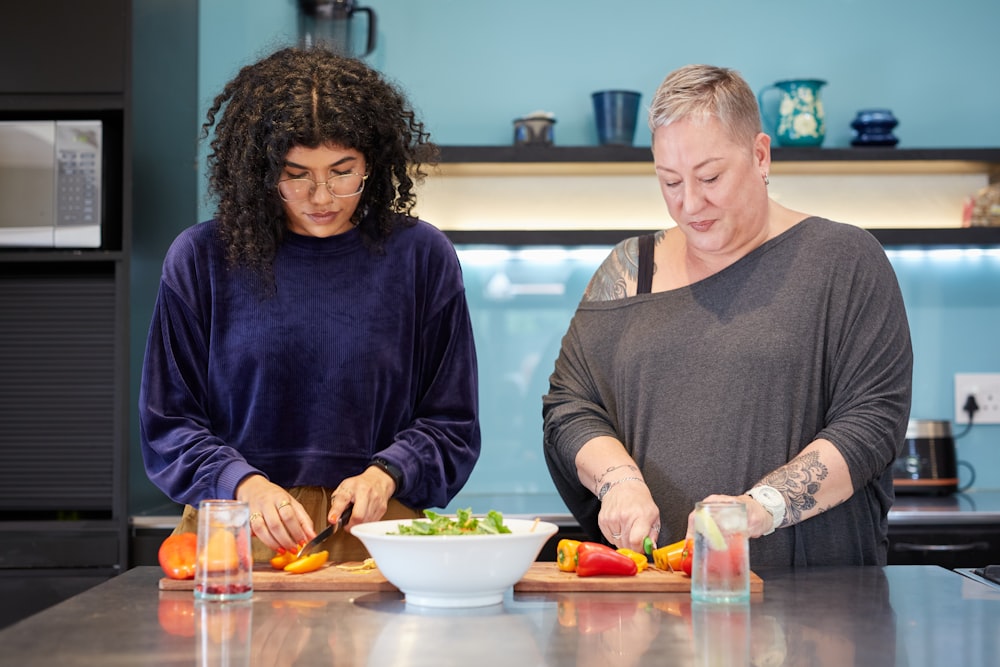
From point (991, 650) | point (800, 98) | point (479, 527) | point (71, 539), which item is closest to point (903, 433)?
point (991, 650)

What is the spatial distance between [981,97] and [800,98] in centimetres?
65

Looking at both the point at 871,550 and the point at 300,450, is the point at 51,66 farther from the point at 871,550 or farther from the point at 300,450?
the point at 871,550

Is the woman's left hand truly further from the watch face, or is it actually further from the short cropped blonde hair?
the short cropped blonde hair

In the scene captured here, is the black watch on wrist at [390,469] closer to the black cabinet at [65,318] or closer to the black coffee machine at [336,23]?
the black cabinet at [65,318]

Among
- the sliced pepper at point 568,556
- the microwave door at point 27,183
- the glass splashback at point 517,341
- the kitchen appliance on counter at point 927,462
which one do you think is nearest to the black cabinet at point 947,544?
the kitchen appliance on counter at point 927,462

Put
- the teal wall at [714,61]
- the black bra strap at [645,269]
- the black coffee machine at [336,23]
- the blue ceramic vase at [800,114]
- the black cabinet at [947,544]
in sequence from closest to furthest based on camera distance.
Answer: the black bra strap at [645,269] → the black cabinet at [947,544] → the blue ceramic vase at [800,114] → the black coffee machine at [336,23] → the teal wall at [714,61]

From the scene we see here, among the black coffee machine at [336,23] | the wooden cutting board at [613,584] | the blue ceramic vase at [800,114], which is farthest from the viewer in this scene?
the black coffee machine at [336,23]

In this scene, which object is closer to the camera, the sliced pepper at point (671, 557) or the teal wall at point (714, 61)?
the sliced pepper at point (671, 557)

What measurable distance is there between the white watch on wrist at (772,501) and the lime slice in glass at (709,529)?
0.83ft

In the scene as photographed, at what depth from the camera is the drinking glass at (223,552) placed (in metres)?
1.34

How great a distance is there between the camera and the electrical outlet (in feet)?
10.8

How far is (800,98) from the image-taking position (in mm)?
3105

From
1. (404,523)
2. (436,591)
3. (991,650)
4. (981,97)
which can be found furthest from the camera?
(981,97)

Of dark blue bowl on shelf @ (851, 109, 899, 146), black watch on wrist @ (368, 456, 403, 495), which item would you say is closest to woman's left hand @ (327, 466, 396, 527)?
black watch on wrist @ (368, 456, 403, 495)
